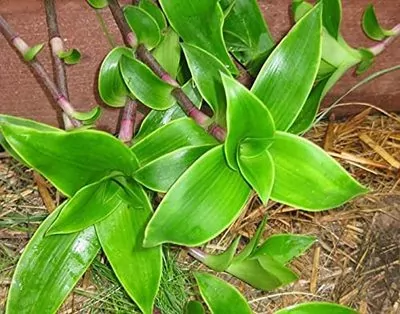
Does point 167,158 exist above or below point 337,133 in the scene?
above

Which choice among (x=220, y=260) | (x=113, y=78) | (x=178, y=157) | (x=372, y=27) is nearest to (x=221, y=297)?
(x=220, y=260)

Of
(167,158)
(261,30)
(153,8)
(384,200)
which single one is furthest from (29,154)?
(384,200)

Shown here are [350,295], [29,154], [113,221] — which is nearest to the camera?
[29,154]

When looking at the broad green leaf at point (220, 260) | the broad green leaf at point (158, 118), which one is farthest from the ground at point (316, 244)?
the broad green leaf at point (158, 118)

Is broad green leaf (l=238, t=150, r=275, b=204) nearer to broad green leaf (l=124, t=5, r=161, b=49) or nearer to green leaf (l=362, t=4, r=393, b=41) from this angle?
broad green leaf (l=124, t=5, r=161, b=49)

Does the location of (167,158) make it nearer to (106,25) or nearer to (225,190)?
(225,190)
